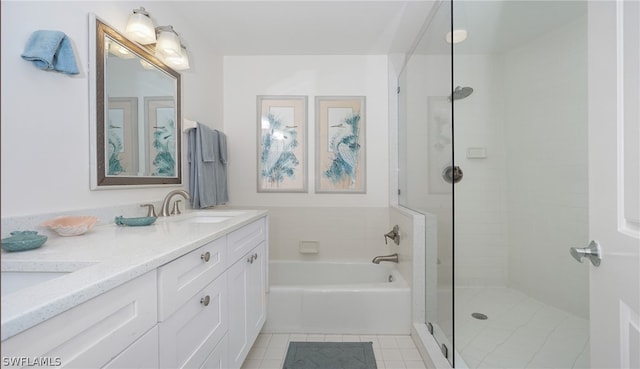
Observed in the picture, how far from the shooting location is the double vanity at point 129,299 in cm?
61

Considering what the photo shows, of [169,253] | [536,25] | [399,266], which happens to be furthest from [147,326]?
[536,25]

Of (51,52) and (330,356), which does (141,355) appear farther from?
(330,356)

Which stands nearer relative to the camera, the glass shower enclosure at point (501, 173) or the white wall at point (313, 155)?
the glass shower enclosure at point (501, 173)

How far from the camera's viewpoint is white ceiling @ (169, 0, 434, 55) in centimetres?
208

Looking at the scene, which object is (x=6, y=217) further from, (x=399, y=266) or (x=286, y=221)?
(x=399, y=266)

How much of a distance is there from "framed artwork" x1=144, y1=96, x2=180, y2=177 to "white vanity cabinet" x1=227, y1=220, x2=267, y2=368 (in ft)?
2.17

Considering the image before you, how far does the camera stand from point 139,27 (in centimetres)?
159

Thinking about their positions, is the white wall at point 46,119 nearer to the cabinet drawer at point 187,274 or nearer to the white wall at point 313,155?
the cabinet drawer at point 187,274

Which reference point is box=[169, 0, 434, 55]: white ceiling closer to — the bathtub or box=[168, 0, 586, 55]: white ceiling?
box=[168, 0, 586, 55]: white ceiling

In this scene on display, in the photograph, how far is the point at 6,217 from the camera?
1.03 m

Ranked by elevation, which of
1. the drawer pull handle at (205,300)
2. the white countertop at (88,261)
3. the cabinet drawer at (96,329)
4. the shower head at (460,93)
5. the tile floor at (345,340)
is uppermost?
the shower head at (460,93)

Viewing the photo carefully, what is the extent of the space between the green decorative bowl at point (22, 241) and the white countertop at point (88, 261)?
0.07ft

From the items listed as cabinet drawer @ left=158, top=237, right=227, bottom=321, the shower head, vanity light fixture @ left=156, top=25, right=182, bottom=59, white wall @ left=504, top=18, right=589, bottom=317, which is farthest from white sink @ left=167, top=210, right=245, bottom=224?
white wall @ left=504, top=18, right=589, bottom=317

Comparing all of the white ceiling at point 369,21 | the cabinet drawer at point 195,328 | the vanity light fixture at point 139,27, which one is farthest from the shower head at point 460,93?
the vanity light fixture at point 139,27
